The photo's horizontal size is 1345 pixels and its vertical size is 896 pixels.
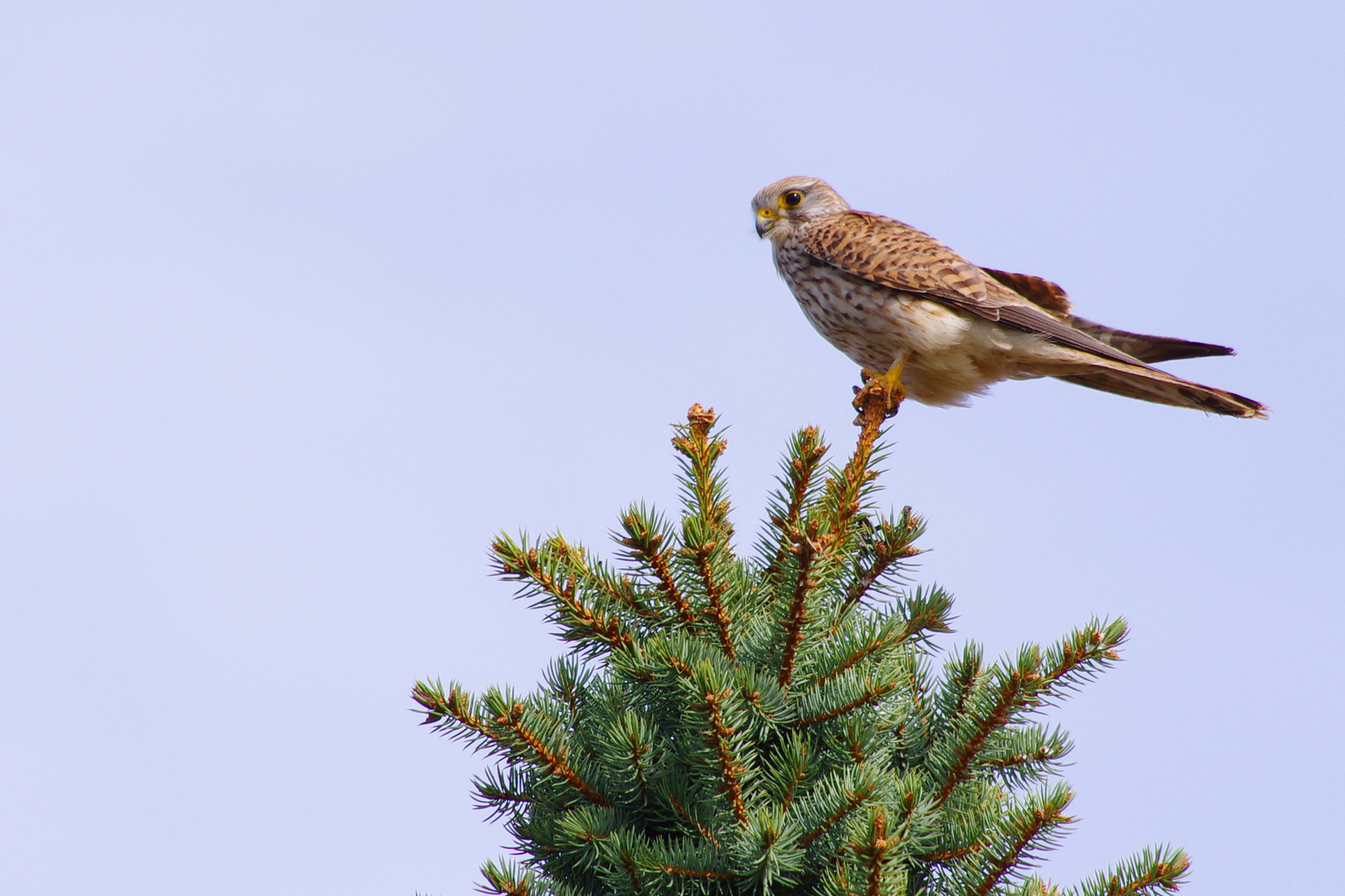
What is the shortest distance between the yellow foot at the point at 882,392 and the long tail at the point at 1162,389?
788mm

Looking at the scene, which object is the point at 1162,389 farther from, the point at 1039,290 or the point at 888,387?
the point at 888,387

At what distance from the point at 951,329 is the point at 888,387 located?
95 centimetres

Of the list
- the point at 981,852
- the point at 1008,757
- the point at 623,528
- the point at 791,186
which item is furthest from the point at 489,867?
the point at 791,186

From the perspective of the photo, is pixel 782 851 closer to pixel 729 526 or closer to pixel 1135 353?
pixel 729 526

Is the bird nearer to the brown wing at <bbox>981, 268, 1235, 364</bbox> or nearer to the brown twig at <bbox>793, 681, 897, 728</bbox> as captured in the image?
the brown wing at <bbox>981, 268, 1235, 364</bbox>

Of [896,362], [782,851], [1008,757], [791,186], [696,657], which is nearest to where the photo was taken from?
[782,851]

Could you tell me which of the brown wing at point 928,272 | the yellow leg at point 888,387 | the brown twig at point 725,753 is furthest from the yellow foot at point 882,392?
the brown twig at point 725,753

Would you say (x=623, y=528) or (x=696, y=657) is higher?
(x=623, y=528)

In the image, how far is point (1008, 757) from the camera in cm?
223

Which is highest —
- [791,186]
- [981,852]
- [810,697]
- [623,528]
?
[791,186]

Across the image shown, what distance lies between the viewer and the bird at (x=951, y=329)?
14.7 ft

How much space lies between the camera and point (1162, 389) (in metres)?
4.33

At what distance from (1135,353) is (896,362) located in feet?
3.10

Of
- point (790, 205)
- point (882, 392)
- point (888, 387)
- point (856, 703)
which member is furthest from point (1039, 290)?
point (856, 703)
